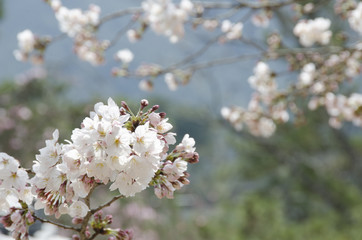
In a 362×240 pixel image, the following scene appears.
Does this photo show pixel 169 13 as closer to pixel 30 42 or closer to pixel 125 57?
pixel 125 57

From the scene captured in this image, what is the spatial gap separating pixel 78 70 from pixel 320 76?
14.6 metres

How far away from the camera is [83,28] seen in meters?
1.64

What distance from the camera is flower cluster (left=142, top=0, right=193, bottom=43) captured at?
1.47 meters

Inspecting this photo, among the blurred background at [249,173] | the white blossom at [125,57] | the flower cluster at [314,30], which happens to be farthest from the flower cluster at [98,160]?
the blurred background at [249,173]

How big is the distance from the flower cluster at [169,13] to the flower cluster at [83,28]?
258 millimetres

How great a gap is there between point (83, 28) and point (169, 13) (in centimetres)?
39

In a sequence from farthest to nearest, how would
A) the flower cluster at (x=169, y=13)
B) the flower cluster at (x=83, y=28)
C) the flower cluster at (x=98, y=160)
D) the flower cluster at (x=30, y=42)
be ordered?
the flower cluster at (x=83, y=28)
the flower cluster at (x=30, y=42)
the flower cluster at (x=169, y=13)
the flower cluster at (x=98, y=160)

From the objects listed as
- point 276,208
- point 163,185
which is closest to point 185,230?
point 276,208

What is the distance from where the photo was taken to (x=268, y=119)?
1.97 m

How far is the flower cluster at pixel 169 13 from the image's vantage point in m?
1.47

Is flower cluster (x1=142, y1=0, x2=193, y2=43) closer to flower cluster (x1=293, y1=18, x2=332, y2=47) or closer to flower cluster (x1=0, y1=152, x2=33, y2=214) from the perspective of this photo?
flower cluster (x1=293, y1=18, x2=332, y2=47)

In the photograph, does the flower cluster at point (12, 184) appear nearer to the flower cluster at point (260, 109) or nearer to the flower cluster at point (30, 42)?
the flower cluster at point (30, 42)

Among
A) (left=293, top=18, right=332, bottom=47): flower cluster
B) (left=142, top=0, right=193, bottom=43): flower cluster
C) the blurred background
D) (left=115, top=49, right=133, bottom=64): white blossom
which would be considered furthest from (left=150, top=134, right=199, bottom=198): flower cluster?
the blurred background

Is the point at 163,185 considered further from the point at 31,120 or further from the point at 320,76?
the point at 31,120
